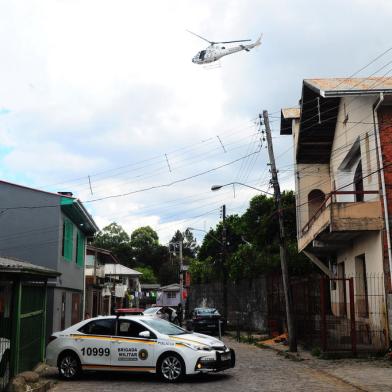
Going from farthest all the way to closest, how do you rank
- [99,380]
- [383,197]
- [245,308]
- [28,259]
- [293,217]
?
[293,217], [245,308], [28,259], [383,197], [99,380]

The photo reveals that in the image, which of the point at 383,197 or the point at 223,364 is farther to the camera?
the point at 383,197

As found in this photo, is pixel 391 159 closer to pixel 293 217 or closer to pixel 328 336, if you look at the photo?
pixel 328 336

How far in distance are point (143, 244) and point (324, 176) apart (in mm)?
85886

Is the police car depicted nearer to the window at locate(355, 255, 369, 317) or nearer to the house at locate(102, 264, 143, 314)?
the window at locate(355, 255, 369, 317)

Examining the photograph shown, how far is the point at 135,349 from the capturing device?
12258 mm

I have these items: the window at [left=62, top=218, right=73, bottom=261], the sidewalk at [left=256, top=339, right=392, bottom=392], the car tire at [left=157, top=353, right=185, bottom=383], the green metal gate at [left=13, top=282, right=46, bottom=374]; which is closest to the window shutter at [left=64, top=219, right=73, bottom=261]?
the window at [left=62, top=218, right=73, bottom=261]

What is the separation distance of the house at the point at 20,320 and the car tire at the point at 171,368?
2924 mm

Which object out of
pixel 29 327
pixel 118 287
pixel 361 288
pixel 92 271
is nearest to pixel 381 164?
pixel 361 288

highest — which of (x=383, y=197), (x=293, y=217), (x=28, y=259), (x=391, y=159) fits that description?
(x=293, y=217)

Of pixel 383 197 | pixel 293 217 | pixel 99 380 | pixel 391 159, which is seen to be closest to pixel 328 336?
pixel 383 197

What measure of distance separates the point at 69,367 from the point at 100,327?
43.4 inches

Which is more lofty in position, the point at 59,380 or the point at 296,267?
the point at 296,267

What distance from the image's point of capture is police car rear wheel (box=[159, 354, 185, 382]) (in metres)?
11.9

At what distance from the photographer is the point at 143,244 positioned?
110 m
